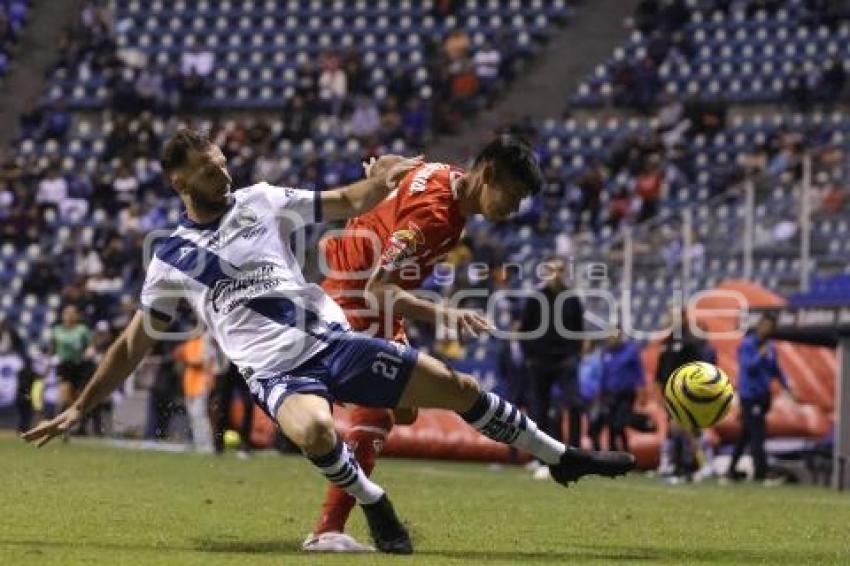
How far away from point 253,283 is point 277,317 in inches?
8.5

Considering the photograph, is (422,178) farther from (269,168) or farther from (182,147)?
(269,168)

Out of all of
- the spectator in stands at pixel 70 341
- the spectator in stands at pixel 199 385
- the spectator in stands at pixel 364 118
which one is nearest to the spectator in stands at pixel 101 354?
the spectator in stands at pixel 70 341

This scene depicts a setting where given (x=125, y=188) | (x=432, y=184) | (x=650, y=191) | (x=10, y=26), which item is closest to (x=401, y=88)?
(x=125, y=188)

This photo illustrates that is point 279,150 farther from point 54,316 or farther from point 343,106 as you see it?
point 54,316

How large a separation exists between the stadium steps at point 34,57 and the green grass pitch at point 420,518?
777 inches

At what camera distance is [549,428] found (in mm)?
22062

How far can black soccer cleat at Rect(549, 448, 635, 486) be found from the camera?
10344mm

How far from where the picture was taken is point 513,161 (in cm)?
1016

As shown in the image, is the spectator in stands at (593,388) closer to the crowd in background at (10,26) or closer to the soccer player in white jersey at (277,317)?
the soccer player in white jersey at (277,317)

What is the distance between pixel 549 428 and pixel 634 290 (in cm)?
471

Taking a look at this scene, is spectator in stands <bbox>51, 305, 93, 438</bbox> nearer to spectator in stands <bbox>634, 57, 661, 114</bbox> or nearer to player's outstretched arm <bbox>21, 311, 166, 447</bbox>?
spectator in stands <bbox>634, 57, 661, 114</bbox>

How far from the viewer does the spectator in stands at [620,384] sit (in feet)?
75.0

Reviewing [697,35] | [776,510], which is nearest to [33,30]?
[697,35]

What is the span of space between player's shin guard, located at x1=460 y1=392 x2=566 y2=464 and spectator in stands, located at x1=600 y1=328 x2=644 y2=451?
41.0 ft
